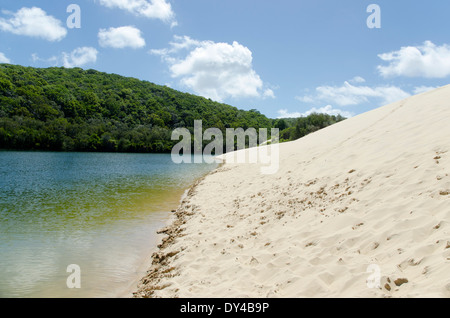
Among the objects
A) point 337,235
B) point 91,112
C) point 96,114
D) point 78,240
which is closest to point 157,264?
point 78,240

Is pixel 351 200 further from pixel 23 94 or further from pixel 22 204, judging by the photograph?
pixel 23 94

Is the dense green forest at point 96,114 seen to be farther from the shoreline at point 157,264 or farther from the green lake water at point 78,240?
the shoreline at point 157,264

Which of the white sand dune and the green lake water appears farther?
the green lake water

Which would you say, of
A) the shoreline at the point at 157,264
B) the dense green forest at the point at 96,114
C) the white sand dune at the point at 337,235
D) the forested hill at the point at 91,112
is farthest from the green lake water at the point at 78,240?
the forested hill at the point at 91,112

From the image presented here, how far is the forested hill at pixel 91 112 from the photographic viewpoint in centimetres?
8578

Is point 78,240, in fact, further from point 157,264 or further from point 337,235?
point 337,235

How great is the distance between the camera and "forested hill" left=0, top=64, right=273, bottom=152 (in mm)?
85781

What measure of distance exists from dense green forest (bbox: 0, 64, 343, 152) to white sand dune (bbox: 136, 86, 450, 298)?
58141mm

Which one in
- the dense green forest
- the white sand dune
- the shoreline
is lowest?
the shoreline

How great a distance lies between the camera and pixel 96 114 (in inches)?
4555

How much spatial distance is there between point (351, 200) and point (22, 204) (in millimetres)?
15176

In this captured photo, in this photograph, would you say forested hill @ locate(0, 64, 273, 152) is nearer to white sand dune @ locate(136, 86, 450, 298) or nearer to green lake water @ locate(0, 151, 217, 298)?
green lake water @ locate(0, 151, 217, 298)

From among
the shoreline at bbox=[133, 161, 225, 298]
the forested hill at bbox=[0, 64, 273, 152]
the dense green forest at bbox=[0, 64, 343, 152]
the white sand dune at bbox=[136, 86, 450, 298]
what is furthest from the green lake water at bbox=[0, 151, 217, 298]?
the forested hill at bbox=[0, 64, 273, 152]
